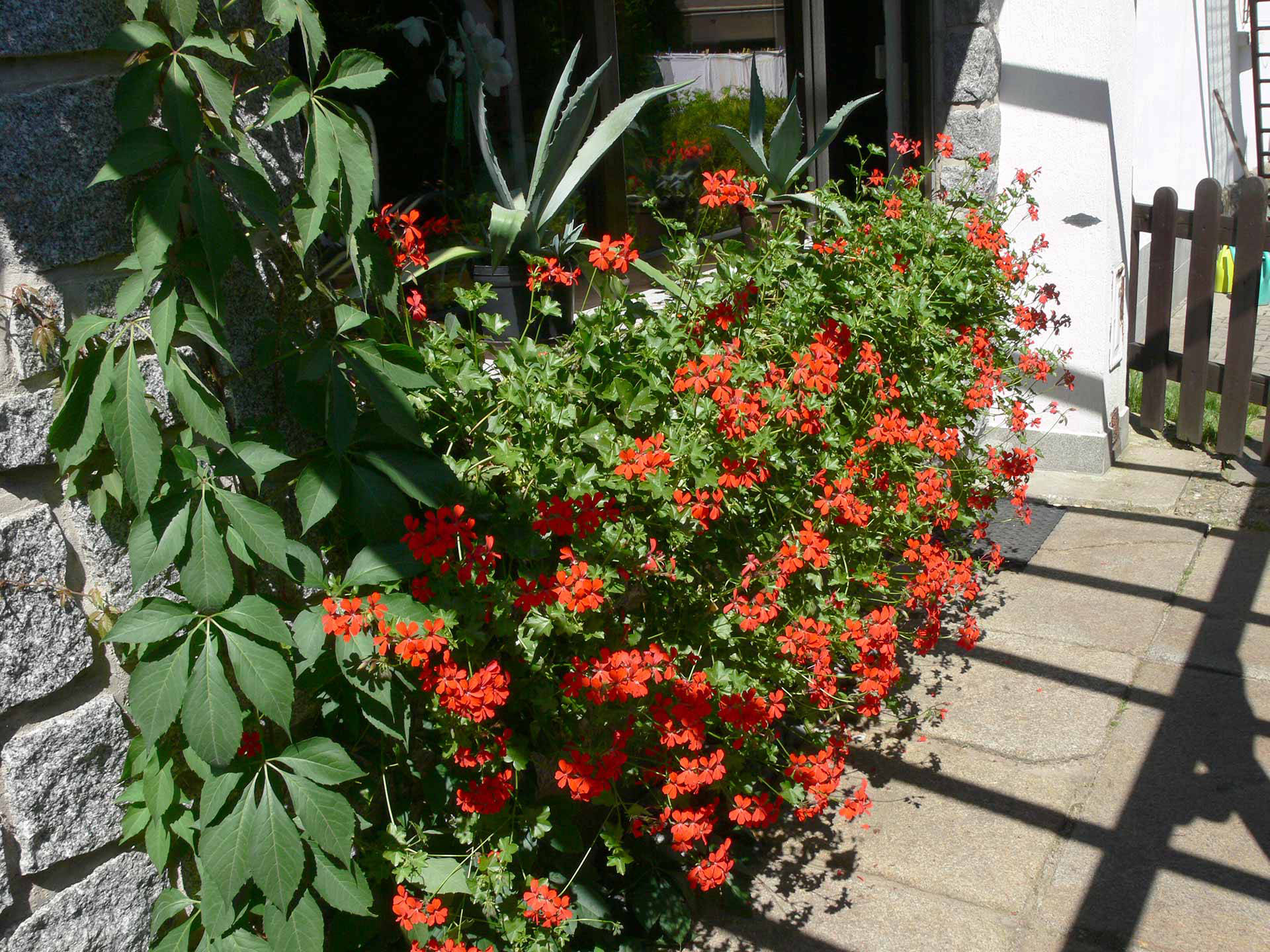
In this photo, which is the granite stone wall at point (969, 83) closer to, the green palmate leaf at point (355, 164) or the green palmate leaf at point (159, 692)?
the green palmate leaf at point (355, 164)

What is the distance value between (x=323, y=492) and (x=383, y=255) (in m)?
0.39

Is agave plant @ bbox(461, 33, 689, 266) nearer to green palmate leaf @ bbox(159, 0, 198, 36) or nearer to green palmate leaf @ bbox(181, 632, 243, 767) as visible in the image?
green palmate leaf @ bbox(159, 0, 198, 36)

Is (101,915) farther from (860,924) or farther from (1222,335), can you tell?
(1222,335)

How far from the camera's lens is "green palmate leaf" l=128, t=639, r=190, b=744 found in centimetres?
150

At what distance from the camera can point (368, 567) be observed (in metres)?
1.77

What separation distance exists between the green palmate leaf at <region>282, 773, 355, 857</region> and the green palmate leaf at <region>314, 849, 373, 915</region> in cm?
7

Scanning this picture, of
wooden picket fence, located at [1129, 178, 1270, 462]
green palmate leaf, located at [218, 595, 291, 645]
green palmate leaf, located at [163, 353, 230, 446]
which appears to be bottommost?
wooden picket fence, located at [1129, 178, 1270, 462]

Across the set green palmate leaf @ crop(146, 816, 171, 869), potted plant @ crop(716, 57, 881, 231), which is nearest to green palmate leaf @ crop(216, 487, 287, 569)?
green palmate leaf @ crop(146, 816, 171, 869)

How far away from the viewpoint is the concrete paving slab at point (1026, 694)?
3.08 m

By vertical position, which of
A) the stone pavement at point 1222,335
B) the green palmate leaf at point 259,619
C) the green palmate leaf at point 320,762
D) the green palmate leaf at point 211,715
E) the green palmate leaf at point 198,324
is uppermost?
the green palmate leaf at point 198,324

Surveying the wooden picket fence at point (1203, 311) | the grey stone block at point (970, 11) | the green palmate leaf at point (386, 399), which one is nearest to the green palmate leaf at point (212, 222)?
the green palmate leaf at point (386, 399)

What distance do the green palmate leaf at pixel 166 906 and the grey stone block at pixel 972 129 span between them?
13.2ft

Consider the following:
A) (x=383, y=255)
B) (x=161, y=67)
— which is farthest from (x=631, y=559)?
(x=161, y=67)

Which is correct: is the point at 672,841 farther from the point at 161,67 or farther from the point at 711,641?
the point at 161,67
